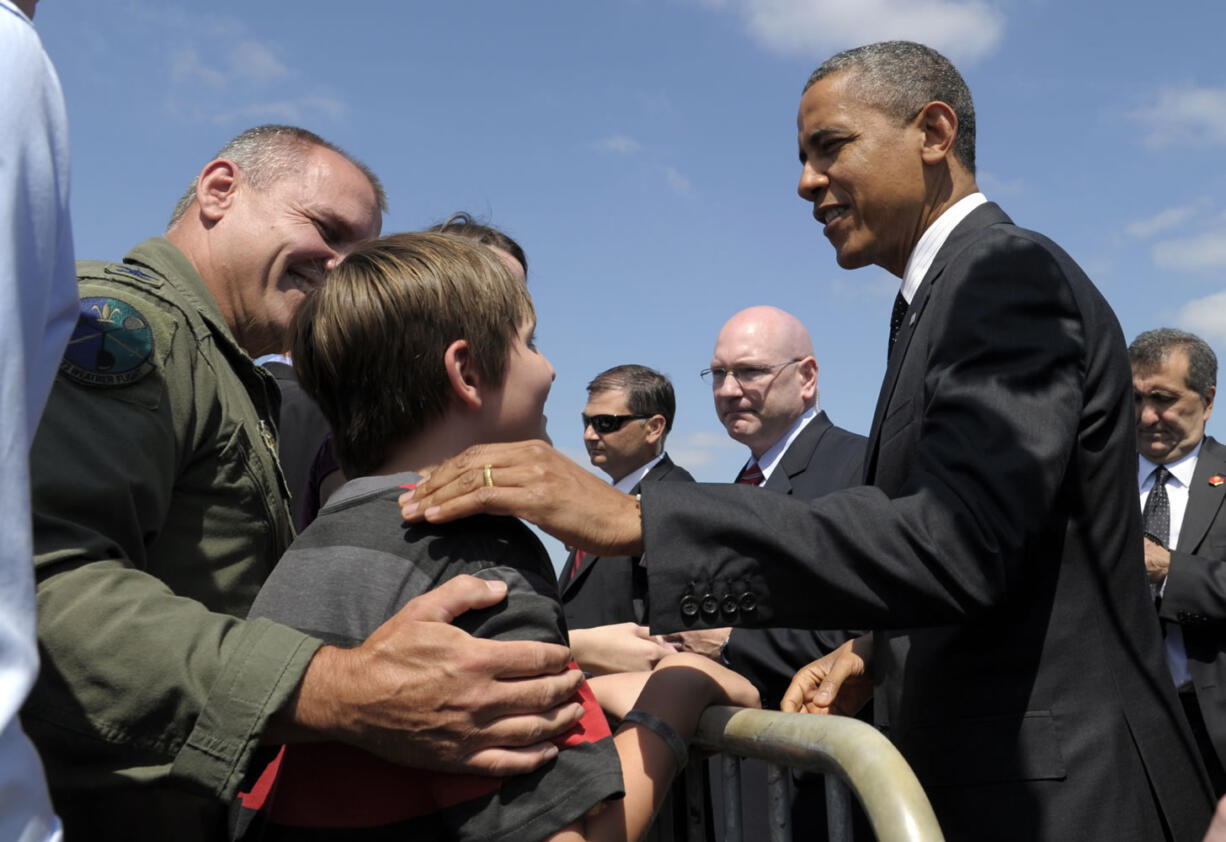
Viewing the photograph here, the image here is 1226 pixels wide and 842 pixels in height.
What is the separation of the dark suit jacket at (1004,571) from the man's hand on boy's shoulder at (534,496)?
0.21 feet

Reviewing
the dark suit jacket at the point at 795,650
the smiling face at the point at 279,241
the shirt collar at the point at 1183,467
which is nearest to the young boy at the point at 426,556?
the dark suit jacket at the point at 795,650

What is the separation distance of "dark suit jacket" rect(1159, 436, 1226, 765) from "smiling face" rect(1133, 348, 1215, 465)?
0.50 meters

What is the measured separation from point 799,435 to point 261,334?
3433 millimetres

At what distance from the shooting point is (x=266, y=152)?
9.81 feet

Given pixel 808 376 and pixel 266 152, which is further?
pixel 808 376

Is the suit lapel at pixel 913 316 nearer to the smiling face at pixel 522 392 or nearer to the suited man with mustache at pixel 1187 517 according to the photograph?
the smiling face at pixel 522 392

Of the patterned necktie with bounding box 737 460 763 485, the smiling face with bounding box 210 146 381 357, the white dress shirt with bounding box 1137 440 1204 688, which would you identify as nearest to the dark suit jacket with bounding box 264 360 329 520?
the smiling face with bounding box 210 146 381 357

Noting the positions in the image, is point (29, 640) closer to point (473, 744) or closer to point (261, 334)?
point (473, 744)

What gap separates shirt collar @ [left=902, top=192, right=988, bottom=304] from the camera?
2.81 m

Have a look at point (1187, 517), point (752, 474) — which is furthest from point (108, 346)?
point (1187, 517)

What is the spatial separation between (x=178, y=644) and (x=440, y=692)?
0.42 metres

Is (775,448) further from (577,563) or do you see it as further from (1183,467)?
(1183,467)

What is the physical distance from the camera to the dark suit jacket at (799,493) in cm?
421

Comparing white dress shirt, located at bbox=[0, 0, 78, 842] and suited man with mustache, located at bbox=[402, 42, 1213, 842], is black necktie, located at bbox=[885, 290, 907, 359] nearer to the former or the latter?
suited man with mustache, located at bbox=[402, 42, 1213, 842]
